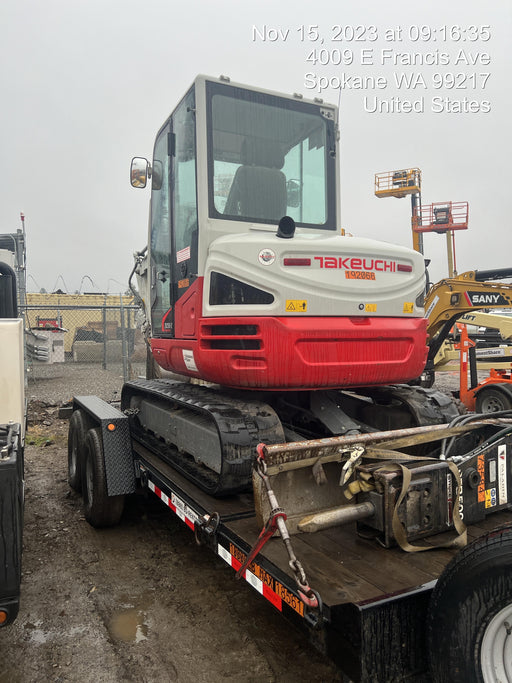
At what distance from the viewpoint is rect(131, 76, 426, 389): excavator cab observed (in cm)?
344

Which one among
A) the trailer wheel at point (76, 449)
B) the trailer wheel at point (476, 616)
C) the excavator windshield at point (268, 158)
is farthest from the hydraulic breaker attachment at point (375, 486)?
the trailer wheel at point (76, 449)

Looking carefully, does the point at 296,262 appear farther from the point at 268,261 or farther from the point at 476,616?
the point at 476,616

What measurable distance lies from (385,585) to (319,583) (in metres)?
0.27

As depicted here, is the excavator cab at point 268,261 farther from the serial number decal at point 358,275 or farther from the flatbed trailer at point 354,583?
the flatbed trailer at point 354,583

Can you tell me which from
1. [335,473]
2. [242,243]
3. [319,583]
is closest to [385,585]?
[319,583]

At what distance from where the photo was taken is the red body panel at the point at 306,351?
3396 millimetres

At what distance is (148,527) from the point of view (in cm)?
503

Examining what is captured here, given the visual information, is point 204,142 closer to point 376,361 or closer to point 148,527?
point 376,361

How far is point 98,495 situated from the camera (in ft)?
15.4

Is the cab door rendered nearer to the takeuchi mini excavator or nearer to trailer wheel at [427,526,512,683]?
the takeuchi mini excavator

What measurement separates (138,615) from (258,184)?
10.5 ft

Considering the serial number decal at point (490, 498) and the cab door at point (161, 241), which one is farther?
the cab door at point (161, 241)

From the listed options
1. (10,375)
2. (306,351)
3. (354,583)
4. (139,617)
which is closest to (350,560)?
(354,583)

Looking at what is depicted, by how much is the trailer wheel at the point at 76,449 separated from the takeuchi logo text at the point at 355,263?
335 centimetres
